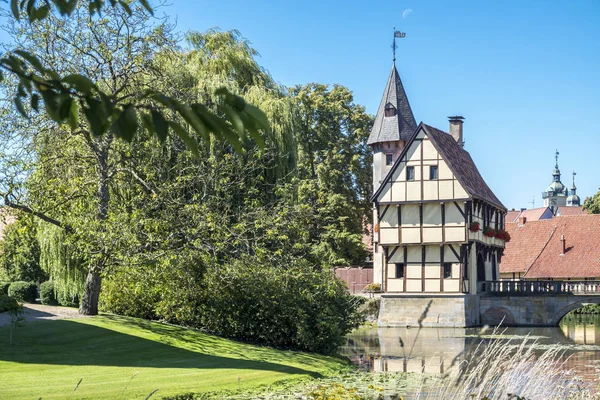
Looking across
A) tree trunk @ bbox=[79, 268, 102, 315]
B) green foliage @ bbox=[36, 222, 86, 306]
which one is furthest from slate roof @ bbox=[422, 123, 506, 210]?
tree trunk @ bbox=[79, 268, 102, 315]

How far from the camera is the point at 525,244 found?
50.7 meters

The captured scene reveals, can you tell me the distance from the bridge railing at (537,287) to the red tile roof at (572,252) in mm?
4168

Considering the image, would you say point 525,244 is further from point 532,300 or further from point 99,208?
point 99,208

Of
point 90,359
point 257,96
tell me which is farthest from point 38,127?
point 257,96

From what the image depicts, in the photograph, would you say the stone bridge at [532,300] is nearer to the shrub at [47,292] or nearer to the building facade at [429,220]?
the building facade at [429,220]

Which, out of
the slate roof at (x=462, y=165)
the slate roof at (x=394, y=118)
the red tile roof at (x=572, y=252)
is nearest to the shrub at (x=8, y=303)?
the slate roof at (x=462, y=165)

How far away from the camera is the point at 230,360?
1580cm

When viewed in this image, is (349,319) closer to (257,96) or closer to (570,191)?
(257,96)

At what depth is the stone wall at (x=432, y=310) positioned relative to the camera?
3666 cm

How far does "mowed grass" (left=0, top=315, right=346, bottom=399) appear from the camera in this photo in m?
12.3

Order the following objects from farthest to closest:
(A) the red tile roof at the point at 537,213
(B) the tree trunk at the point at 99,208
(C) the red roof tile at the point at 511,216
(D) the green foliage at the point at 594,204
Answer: (A) the red tile roof at the point at 537,213 < (C) the red roof tile at the point at 511,216 < (D) the green foliage at the point at 594,204 < (B) the tree trunk at the point at 99,208

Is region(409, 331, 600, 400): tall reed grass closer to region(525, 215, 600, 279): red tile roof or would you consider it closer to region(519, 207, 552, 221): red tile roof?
region(525, 215, 600, 279): red tile roof

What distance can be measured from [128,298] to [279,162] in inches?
280

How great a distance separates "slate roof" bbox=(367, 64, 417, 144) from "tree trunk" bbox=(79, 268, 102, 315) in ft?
86.5
